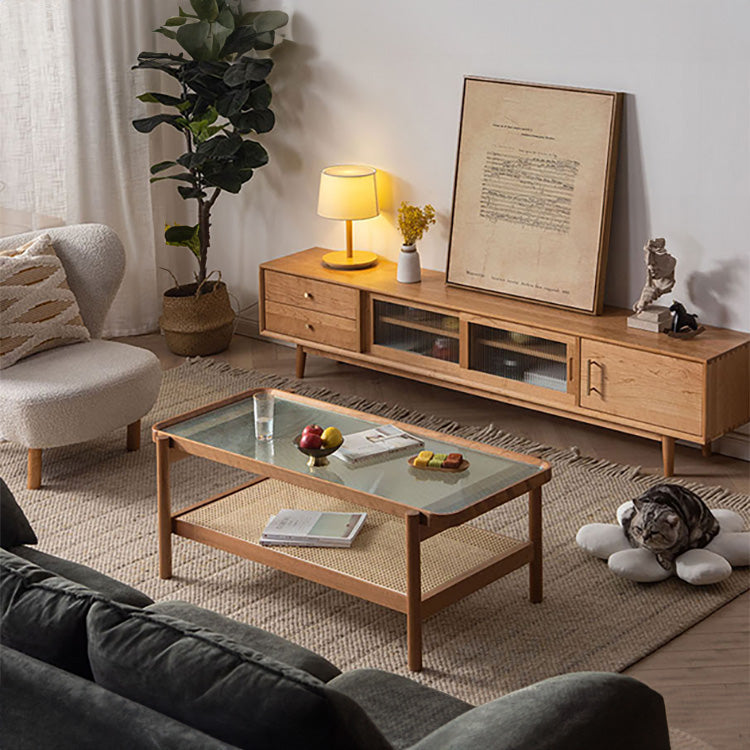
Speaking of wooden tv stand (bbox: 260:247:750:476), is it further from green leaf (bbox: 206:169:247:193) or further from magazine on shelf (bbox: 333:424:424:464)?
magazine on shelf (bbox: 333:424:424:464)

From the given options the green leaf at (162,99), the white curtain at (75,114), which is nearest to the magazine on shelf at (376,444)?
the green leaf at (162,99)

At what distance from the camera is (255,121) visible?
17.6 feet

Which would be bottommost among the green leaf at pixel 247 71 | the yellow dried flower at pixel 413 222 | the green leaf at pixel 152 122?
the yellow dried flower at pixel 413 222

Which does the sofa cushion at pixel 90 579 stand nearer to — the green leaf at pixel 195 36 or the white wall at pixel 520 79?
the white wall at pixel 520 79

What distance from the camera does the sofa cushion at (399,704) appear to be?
2203 millimetres

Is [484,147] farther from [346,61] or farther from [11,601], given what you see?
[11,601]

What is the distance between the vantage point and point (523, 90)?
4668 millimetres

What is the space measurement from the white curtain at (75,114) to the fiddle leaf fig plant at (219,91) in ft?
1.11

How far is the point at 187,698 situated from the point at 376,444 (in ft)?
6.04

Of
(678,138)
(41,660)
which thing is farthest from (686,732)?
(678,138)

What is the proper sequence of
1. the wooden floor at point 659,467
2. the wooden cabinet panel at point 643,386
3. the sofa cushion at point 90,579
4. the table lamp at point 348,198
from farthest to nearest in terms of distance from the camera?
the table lamp at point 348,198
the wooden cabinet panel at point 643,386
the wooden floor at point 659,467
the sofa cushion at point 90,579

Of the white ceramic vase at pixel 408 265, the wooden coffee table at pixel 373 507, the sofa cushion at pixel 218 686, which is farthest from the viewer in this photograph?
the white ceramic vase at pixel 408 265

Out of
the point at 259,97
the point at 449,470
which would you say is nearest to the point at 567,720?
the point at 449,470

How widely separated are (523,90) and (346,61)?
1.00 metres
